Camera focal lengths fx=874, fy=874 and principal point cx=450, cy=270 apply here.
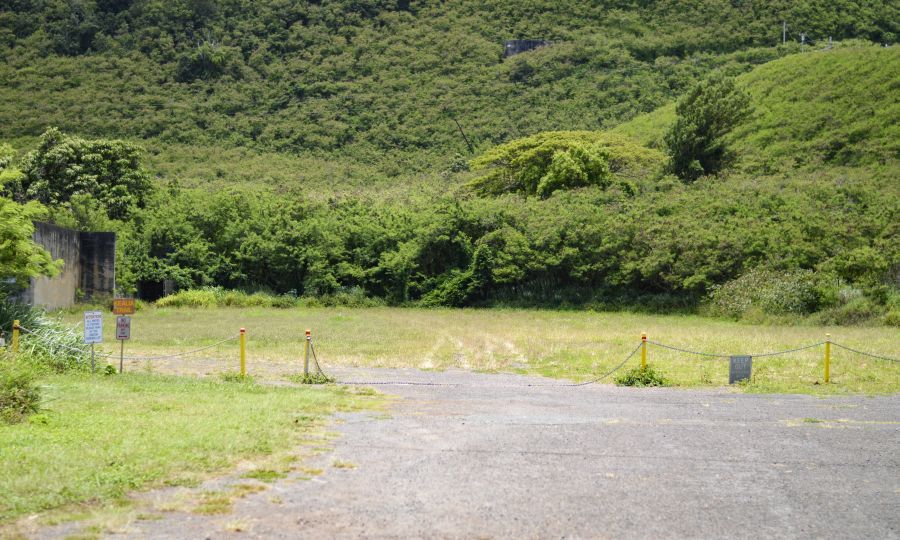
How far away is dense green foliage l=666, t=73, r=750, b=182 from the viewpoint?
56.0 metres

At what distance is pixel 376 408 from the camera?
46.3 feet

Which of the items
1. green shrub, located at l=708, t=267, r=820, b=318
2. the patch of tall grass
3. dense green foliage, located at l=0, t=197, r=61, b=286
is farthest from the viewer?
the patch of tall grass

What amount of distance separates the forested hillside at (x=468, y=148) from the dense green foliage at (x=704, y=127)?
6.20 feet

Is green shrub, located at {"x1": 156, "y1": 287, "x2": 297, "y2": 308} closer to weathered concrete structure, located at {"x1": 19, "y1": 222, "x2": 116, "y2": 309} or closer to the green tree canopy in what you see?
weathered concrete structure, located at {"x1": 19, "y1": 222, "x2": 116, "y2": 309}

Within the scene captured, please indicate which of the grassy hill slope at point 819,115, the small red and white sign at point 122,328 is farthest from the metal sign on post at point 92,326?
the grassy hill slope at point 819,115

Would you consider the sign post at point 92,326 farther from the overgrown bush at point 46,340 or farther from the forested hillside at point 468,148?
the forested hillside at point 468,148

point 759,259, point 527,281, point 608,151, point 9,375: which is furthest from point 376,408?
point 608,151

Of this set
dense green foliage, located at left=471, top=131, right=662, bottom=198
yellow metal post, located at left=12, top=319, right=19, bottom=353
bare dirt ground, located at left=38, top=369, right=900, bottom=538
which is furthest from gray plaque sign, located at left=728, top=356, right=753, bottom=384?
dense green foliage, located at left=471, top=131, right=662, bottom=198

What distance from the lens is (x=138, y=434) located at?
10531 millimetres

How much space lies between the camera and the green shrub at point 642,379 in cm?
1809

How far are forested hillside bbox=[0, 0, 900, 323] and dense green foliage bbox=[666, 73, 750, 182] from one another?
1.89 m

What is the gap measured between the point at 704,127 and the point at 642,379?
42.3 metres

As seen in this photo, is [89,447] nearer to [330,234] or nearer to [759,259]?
[759,259]

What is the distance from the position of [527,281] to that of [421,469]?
36.1 metres
